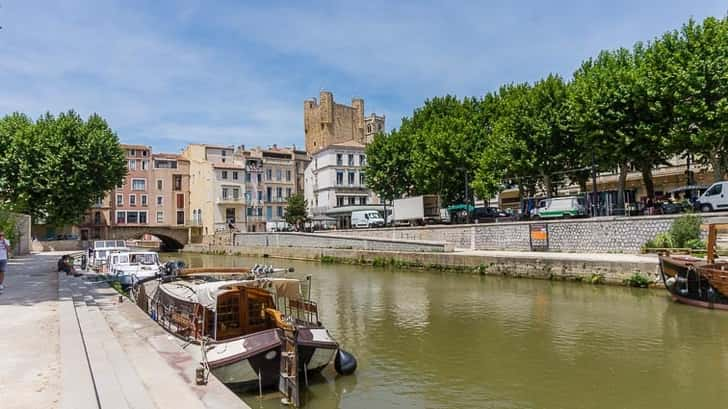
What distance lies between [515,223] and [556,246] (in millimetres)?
3685

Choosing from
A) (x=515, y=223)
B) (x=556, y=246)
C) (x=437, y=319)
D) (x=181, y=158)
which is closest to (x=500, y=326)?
(x=437, y=319)

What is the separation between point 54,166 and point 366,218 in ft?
97.0

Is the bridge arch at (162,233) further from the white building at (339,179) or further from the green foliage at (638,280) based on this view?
the green foliage at (638,280)

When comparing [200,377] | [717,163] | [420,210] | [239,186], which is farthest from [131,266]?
[239,186]

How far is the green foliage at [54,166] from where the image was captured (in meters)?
46.6

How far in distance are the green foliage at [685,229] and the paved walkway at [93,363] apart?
2335 centimetres

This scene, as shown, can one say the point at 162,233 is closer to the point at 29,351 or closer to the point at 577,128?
the point at 577,128

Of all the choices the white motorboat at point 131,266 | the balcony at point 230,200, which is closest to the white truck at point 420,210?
the white motorboat at point 131,266

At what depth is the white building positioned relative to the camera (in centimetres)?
7088

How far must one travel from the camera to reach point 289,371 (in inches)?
391

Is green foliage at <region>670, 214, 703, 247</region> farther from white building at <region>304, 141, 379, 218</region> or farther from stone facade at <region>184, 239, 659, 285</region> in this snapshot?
white building at <region>304, 141, 379, 218</region>

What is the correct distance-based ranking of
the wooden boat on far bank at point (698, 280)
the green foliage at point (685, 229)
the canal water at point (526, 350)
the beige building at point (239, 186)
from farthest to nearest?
the beige building at point (239, 186)
the green foliage at point (685, 229)
the wooden boat on far bank at point (698, 280)
the canal water at point (526, 350)

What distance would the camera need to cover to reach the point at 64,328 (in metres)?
9.95

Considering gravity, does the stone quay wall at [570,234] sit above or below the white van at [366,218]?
below
